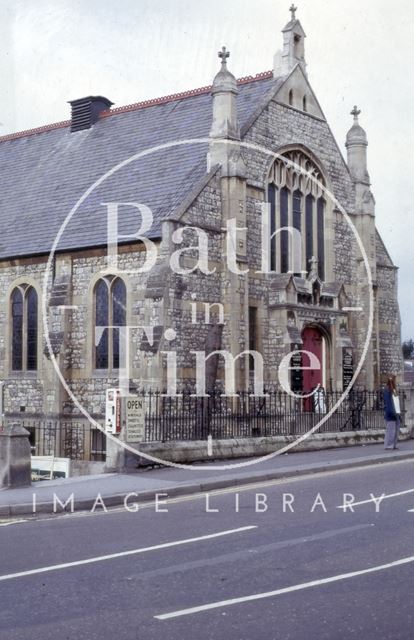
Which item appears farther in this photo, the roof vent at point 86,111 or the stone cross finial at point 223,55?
the roof vent at point 86,111

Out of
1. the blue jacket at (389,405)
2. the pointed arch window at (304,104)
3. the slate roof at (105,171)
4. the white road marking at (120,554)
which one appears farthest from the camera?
the pointed arch window at (304,104)

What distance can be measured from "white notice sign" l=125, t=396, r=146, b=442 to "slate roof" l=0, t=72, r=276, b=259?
7.47 metres

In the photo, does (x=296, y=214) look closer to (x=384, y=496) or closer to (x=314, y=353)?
(x=314, y=353)

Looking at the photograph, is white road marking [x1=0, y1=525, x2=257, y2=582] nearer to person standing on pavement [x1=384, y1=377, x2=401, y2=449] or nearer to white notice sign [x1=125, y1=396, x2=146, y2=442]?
white notice sign [x1=125, y1=396, x2=146, y2=442]

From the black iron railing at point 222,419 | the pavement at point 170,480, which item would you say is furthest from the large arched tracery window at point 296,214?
the pavement at point 170,480

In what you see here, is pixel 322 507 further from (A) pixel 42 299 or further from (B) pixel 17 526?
(A) pixel 42 299

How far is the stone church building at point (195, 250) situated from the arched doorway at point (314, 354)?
61 mm

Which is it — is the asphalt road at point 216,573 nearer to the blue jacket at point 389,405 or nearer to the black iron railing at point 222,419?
the black iron railing at point 222,419

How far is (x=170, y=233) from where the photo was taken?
75.5 feet

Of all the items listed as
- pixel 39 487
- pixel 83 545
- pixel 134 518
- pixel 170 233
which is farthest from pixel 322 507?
pixel 170 233

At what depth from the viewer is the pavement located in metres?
12.8

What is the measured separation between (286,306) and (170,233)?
16.7ft

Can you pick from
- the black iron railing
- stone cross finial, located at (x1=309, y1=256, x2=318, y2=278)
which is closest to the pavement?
Result: the black iron railing

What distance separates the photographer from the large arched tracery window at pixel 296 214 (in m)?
27.3
